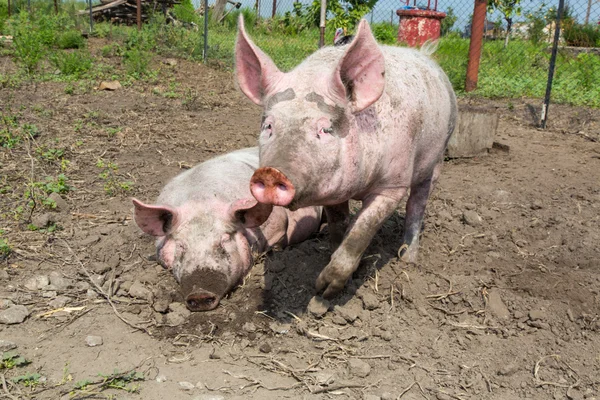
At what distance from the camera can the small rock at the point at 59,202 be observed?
187 inches

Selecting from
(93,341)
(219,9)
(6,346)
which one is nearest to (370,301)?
(93,341)

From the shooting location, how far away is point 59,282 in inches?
147

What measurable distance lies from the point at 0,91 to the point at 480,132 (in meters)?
6.07

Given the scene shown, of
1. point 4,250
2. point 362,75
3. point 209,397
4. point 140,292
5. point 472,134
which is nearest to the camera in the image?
point 209,397

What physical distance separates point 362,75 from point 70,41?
10.7 m

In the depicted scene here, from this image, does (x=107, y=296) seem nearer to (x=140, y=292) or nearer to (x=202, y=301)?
(x=140, y=292)

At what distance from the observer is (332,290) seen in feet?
10.9

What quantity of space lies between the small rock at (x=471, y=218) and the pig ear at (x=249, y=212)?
6.04 feet

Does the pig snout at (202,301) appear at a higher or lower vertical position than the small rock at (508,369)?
higher

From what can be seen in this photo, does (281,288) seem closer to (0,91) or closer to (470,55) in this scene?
(0,91)

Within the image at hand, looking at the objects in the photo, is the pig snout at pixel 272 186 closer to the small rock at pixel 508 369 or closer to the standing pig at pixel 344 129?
the standing pig at pixel 344 129

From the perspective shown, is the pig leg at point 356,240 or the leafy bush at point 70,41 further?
the leafy bush at point 70,41

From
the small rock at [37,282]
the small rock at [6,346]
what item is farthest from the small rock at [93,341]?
the small rock at [37,282]

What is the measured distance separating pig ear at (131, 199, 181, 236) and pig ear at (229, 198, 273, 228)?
0.35 m
